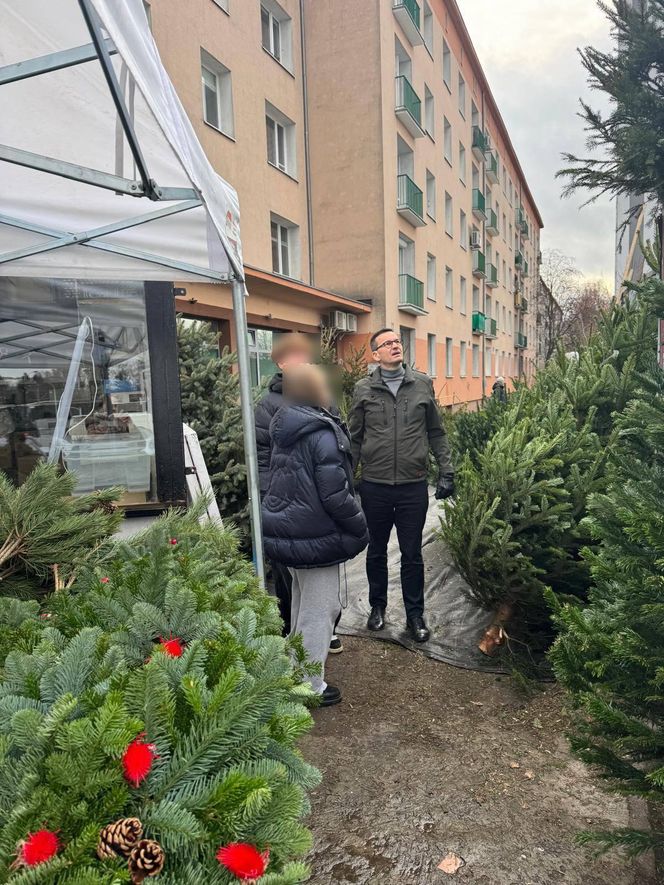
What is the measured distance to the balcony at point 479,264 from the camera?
26047 mm

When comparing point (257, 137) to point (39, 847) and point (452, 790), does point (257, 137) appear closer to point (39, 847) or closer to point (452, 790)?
point (452, 790)

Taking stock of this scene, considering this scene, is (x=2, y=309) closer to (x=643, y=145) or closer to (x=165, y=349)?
(x=165, y=349)

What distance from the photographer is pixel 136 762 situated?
87 cm

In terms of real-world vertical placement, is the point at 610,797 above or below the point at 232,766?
below

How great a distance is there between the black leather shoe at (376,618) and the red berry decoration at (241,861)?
312 cm

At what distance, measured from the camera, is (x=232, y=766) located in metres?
0.98

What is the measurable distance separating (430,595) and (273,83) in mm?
12531

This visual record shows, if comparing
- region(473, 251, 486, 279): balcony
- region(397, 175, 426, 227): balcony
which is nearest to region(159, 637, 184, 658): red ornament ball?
region(397, 175, 426, 227): balcony

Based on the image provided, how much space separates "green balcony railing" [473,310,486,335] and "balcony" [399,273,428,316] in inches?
367

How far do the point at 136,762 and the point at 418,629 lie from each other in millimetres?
3089

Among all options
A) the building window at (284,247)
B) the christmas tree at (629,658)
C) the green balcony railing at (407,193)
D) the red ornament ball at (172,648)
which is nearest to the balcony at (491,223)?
the green balcony railing at (407,193)

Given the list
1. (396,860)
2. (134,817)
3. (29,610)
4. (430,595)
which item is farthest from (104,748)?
(430,595)

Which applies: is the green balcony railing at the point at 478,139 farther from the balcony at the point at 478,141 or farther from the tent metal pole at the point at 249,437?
the tent metal pole at the point at 249,437

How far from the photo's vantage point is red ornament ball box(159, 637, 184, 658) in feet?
3.83
